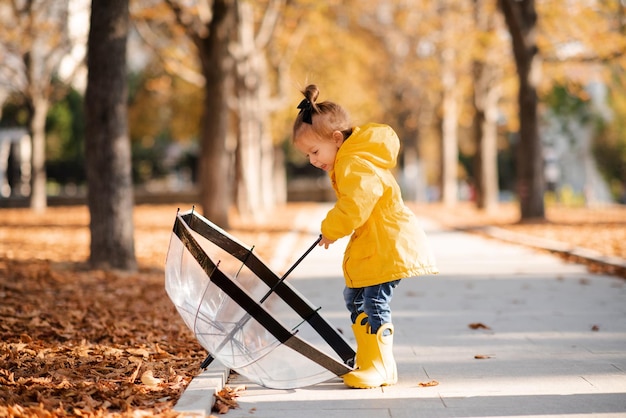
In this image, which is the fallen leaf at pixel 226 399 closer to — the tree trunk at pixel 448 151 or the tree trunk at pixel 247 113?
the tree trunk at pixel 247 113

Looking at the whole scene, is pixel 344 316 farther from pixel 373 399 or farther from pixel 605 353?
pixel 373 399

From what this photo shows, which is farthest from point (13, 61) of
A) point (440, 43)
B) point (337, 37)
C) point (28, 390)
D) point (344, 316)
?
point (28, 390)

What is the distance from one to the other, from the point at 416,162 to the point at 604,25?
2188cm

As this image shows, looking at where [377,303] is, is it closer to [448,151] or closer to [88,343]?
[88,343]

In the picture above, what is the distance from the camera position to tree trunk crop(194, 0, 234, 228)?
16625 millimetres

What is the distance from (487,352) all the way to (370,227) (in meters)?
1.71

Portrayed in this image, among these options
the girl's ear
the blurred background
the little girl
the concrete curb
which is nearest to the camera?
the concrete curb

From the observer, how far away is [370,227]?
15.7 ft

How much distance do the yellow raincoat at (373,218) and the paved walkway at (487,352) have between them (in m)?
0.72

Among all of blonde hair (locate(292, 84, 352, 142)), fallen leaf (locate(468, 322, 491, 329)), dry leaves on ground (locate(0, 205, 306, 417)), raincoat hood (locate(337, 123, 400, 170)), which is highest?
blonde hair (locate(292, 84, 352, 142))

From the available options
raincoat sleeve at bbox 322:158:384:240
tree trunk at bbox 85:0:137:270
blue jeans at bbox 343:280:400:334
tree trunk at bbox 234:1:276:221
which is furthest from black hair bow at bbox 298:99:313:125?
tree trunk at bbox 234:1:276:221

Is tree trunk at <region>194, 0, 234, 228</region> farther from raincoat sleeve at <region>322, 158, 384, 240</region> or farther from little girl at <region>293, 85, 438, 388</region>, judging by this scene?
A: raincoat sleeve at <region>322, 158, 384, 240</region>

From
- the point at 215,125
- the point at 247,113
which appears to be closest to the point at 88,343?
the point at 215,125

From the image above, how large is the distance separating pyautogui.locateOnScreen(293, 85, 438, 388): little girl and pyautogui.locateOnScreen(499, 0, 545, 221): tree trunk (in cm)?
1544
